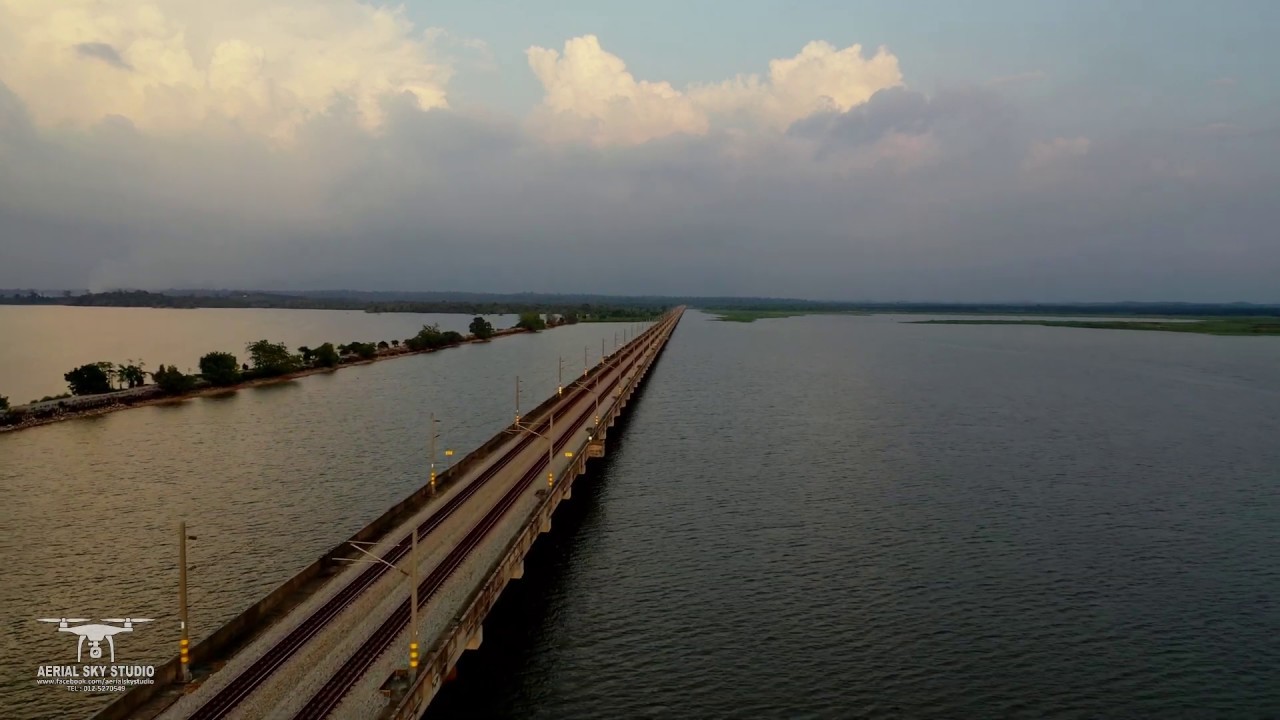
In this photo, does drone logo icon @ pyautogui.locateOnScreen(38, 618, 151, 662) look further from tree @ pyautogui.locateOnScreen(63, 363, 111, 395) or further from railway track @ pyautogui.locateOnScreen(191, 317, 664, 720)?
tree @ pyautogui.locateOnScreen(63, 363, 111, 395)

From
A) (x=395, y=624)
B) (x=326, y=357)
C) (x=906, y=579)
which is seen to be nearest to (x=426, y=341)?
(x=326, y=357)

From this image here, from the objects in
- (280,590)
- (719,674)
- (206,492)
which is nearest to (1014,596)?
(719,674)

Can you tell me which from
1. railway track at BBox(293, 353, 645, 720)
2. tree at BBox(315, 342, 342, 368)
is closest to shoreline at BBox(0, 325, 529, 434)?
tree at BBox(315, 342, 342, 368)

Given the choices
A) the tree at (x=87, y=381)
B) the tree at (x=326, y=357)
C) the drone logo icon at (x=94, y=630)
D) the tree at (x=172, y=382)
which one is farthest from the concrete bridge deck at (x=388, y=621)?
the tree at (x=326, y=357)

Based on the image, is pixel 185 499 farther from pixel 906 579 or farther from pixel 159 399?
pixel 159 399

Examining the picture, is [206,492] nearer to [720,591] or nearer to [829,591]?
[720,591]
